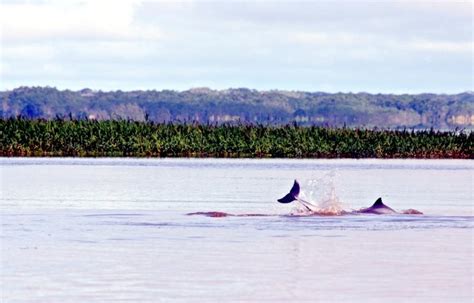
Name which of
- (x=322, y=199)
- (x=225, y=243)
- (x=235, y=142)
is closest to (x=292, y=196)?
(x=322, y=199)

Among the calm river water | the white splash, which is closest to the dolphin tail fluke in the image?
the calm river water

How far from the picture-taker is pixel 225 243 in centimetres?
2264

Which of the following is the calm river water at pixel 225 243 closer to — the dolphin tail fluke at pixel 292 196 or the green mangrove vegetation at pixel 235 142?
the dolphin tail fluke at pixel 292 196

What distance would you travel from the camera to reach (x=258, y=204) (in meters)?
31.7

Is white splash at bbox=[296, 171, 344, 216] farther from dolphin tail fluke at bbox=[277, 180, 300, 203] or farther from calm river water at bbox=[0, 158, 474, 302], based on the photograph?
dolphin tail fluke at bbox=[277, 180, 300, 203]

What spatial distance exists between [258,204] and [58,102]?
146 m

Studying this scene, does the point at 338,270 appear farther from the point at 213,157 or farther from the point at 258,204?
the point at 213,157

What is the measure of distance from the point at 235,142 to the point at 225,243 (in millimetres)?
36586

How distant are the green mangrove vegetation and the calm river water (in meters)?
17.1

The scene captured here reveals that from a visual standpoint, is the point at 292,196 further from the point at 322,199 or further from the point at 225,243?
the point at 225,243

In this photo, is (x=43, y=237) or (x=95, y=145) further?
(x=95, y=145)

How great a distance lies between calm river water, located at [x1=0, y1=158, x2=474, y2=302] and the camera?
17.3 m

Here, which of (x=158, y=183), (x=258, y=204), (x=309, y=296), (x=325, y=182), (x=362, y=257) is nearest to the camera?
(x=309, y=296)

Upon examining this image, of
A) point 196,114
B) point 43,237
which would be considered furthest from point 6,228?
point 196,114
